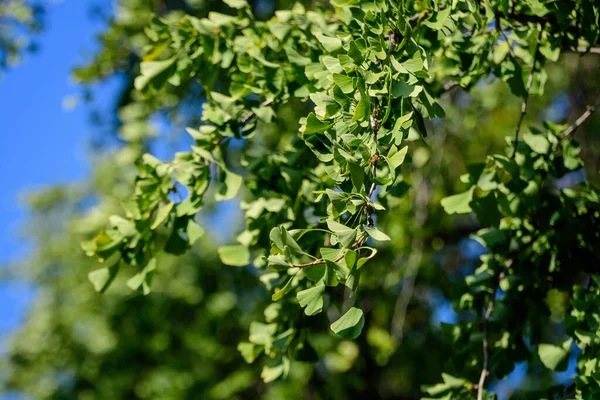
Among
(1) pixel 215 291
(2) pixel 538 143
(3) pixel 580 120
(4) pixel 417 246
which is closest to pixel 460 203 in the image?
(2) pixel 538 143

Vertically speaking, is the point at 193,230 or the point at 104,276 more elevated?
the point at 193,230

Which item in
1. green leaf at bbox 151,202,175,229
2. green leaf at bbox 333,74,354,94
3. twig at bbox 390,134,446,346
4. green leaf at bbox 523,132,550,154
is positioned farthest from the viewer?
twig at bbox 390,134,446,346

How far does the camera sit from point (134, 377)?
20.9 ft

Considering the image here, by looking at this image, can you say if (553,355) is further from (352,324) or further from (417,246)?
(417,246)

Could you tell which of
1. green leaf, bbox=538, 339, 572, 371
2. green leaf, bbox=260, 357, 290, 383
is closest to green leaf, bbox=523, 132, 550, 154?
green leaf, bbox=538, 339, 572, 371

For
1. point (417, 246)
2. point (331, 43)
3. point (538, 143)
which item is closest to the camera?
point (331, 43)

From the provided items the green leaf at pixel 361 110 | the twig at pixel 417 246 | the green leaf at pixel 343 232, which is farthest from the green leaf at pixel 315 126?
the twig at pixel 417 246

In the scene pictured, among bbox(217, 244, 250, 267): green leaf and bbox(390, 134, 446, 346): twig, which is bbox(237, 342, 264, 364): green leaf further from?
bbox(390, 134, 446, 346): twig

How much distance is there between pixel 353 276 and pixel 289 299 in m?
0.65

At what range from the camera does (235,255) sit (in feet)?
5.22

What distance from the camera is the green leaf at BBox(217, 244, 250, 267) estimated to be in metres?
1.58

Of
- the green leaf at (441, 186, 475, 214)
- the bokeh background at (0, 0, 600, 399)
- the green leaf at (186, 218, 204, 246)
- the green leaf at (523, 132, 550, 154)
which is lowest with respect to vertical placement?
the bokeh background at (0, 0, 600, 399)

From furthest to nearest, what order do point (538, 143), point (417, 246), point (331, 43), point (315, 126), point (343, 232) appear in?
point (417, 246) < point (538, 143) < point (331, 43) < point (315, 126) < point (343, 232)

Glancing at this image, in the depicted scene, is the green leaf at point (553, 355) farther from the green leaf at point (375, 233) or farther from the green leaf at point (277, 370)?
the green leaf at point (375, 233)
